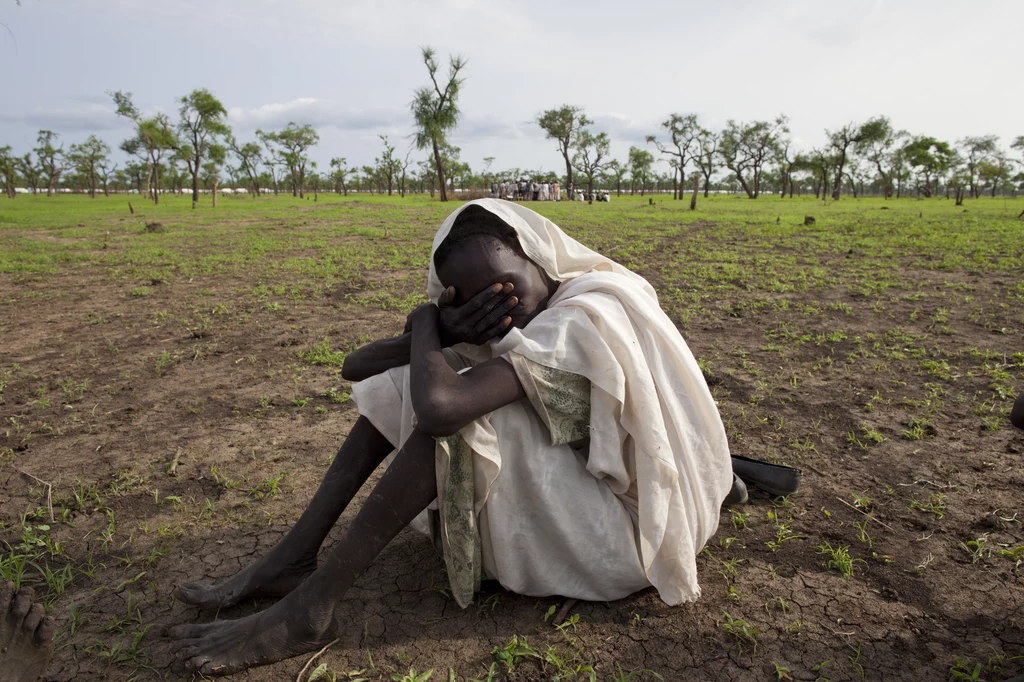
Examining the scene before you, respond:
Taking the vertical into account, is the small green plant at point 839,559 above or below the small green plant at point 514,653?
above

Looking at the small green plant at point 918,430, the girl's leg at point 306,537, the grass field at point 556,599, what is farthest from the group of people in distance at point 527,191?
the girl's leg at point 306,537

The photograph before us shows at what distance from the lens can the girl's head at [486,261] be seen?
6.04 ft

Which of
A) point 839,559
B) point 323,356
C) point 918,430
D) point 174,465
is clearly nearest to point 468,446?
point 839,559

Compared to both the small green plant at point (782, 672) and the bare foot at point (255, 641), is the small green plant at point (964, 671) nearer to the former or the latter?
the small green plant at point (782, 672)

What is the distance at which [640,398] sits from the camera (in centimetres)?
165

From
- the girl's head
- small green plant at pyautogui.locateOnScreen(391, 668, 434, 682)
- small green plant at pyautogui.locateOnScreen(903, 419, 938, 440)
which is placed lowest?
small green plant at pyautogui.locateOnScreen(391, 668, 434, 682)

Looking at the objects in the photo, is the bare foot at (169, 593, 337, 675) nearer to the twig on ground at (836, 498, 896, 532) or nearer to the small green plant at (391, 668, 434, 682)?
the small green plant at (391, 668, 434, 682)

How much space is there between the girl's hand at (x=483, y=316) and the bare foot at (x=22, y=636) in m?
1.24

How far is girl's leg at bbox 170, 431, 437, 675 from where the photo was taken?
1636 millimetres

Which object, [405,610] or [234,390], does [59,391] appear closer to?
[234,390]

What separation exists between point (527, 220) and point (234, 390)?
8.97 feet

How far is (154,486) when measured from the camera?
2.72m

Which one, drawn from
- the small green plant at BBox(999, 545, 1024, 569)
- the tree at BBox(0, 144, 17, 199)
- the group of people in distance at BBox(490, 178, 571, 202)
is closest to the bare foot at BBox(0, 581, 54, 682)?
the small green plant at BBox(999, 545, 1024, 569)

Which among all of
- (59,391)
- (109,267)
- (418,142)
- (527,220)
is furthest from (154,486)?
(418,142)
